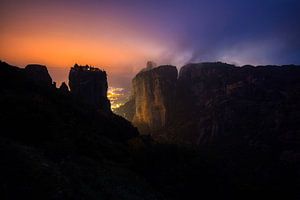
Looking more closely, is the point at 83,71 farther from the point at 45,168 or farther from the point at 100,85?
the point at 45,168

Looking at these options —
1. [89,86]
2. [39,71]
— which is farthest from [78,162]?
[89,86]

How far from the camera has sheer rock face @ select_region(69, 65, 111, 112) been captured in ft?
461

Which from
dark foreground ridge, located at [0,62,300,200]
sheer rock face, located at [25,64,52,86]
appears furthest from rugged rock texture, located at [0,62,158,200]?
sheer rock face, located at [25,64,52,86]

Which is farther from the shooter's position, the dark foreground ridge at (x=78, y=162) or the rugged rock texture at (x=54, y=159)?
the dark foreground ridge at (x=78, y=162)

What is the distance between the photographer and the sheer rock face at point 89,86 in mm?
140625

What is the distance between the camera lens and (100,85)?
148 meters

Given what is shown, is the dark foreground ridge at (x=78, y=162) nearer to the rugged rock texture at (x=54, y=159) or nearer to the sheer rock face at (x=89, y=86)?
the rugged rock texture at (x=54, y=159)

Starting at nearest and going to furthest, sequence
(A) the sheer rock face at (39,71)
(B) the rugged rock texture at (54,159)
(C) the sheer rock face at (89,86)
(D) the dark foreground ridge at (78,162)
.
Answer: (B) the rugged rock texture at (54,159) → (D) the dark foreground ridge at (78,162) → (A) the sheer rock face at (39,71) → (C) the sheer rock face at (89,86)

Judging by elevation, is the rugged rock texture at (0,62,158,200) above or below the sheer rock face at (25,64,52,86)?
below

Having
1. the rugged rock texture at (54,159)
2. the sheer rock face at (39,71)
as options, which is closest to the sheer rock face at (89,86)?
the sheer rock face at (39,71)

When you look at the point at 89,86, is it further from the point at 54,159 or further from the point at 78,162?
the point at 54,159

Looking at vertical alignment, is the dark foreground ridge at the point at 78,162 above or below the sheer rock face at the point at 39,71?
below

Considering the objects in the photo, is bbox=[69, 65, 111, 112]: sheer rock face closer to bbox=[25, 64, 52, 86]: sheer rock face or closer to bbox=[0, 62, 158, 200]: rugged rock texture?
bbox=[25, 64, 52, 86]: sheer rock face

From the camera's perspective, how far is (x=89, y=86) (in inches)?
5610
